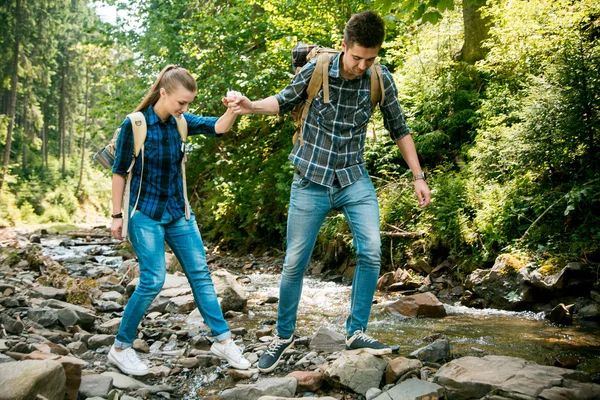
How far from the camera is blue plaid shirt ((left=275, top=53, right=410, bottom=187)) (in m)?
3.93

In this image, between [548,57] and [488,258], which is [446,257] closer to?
[488,258]

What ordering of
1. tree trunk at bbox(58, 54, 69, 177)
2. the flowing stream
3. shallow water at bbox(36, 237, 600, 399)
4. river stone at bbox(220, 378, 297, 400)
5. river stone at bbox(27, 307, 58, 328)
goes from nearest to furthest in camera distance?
river stone at bbox(220, 378, 297, 400) < shallow water at bbox(36, 237, 600, 399) < the flowing stream < river stone at bbox(27, 307, 58, 328) < tree trunk at bbox(58, 54, 69, 177)

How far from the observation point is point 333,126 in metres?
3.94

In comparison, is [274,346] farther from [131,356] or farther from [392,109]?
[392,109]

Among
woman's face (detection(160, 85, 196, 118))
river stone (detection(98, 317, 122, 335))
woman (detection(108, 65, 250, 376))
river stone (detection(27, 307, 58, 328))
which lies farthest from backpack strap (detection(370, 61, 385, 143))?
river stone (detection(27, 307, 58, 328))

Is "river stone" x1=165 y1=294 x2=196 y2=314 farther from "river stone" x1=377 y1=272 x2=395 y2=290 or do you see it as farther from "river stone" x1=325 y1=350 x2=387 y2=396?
"river stone" x1=325 y1=350 x2=387 y2=396

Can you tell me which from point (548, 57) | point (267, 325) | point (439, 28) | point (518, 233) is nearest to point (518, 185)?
point (518, 233)

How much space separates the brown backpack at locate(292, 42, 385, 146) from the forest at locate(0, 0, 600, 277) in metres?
1.89

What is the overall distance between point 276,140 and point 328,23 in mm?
3277

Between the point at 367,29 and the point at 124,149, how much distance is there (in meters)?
1.86

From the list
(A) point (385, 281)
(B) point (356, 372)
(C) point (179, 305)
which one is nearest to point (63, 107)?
(A) point (385, 281)

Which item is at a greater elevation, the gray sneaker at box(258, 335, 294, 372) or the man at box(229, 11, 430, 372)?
the man at box(229, 11, 430, 372)

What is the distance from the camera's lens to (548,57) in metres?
8.63

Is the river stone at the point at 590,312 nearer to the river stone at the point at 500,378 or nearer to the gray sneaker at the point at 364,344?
the river stone at the point at 500,378
